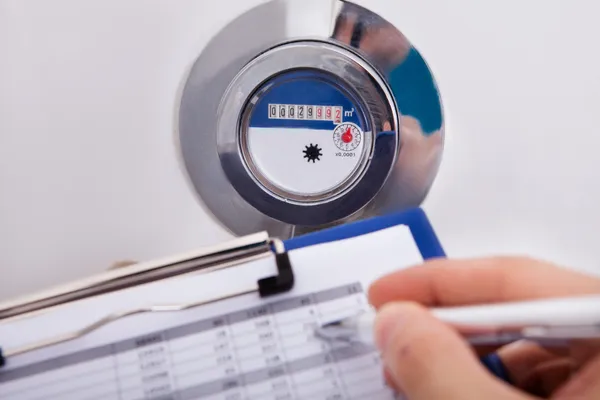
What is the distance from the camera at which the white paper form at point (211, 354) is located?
31 cm

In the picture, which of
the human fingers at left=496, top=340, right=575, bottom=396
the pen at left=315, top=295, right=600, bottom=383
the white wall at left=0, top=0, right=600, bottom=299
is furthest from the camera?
the white wall at left=0, top=0, right=600, bottom=299

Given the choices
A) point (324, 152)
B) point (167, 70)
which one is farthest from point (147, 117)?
Result: point (324, 152)

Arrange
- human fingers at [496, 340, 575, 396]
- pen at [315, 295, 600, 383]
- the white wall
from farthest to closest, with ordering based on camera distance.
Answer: the white wall < human fingers at [496, 340, 575, 396] < pen at [315, 295, 600, 383]

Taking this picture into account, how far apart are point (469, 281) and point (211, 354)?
158mm

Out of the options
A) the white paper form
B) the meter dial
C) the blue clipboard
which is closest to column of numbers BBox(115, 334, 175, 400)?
the white paper form

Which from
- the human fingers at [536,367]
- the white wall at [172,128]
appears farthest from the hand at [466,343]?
the white wall at [172,128]

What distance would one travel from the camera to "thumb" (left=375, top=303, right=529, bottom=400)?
0.24 m

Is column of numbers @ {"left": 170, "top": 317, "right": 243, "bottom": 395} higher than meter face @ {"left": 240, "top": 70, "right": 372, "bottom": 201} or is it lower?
lower

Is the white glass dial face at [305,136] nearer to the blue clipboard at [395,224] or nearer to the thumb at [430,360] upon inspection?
the blue clipboard at [395,224]

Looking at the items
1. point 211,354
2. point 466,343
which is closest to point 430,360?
point 466,343

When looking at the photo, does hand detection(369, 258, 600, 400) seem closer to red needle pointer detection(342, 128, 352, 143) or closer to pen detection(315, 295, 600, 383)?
pen detection(315, 295, 600, 383)

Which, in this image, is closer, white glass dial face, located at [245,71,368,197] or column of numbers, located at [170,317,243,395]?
column of numbers, located at [170,317,243,395]

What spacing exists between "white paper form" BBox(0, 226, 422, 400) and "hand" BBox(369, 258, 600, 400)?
31 mm

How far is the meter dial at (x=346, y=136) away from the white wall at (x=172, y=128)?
74 mm
